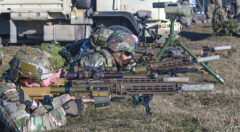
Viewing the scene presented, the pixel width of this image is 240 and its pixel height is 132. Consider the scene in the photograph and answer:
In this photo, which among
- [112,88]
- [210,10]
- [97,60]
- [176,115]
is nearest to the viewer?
[112,88]

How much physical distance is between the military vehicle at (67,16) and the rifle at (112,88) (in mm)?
7560

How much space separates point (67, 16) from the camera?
12.1 metres

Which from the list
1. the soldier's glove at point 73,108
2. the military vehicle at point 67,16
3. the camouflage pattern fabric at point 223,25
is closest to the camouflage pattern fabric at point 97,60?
the soldier's glove at point 73,108

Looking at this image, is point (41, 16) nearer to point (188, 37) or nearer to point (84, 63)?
point (84, 63)

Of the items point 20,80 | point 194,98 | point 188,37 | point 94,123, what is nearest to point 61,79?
point 20,80

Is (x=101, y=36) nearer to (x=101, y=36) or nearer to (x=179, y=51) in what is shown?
(x=101, y=36)

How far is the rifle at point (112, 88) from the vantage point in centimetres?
432

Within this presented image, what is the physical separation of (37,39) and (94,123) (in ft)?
31.6

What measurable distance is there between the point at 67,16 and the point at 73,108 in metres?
8.19

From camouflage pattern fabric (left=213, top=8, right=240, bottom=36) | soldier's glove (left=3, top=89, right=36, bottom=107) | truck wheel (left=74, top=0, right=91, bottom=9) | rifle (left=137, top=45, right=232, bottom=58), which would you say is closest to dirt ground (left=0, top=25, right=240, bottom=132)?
soldier's glove (left=3, top=89, right=36, bottom=107)

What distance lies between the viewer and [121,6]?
496 inches

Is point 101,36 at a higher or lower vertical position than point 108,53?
higher

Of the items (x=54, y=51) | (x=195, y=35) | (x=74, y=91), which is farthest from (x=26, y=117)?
(x=195, y=35)

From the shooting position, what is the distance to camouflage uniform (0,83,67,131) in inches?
151
